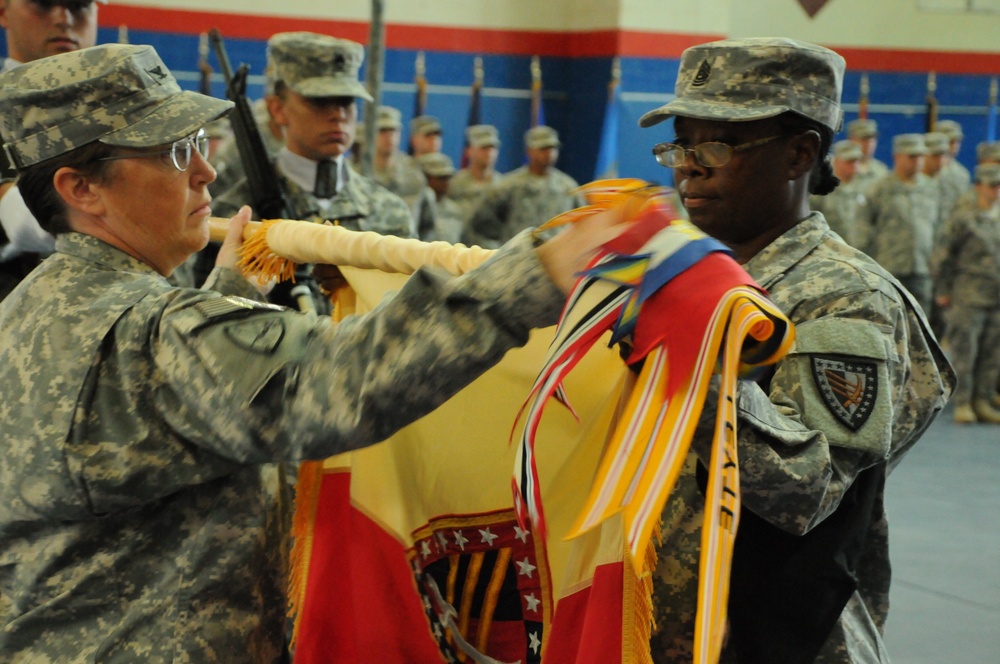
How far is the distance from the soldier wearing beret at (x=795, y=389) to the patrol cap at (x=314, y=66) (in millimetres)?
1917

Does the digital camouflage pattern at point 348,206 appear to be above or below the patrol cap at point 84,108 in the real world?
below

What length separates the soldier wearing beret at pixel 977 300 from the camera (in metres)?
9.02

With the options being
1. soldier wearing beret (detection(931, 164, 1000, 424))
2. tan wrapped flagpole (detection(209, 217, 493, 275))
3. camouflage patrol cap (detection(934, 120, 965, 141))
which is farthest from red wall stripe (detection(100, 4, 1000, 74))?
tan wrapped flagpole (detection(209, 217, 493, 275))

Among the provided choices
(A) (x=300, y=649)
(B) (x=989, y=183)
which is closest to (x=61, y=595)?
(A) (x=300, y=649)

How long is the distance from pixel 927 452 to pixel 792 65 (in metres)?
6.41

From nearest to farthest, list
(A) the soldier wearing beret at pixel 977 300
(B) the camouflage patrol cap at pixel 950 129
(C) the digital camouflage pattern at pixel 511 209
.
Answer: (A) the soldier wearing beret at pixel 977 300
(C) the digital camouflage pattern at pixel 511 209
(B) the camouflage patrol cap at pixel 950 129

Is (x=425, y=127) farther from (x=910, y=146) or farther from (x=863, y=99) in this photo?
(x=863, y=99)

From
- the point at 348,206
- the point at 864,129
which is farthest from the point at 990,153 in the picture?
the point at 348,206

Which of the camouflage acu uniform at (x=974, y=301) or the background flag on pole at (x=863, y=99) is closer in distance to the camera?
the camouflage acu uniform at (x=974, y=301)

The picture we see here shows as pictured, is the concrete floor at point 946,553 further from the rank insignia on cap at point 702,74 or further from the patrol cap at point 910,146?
the patrol cap at point 910,146

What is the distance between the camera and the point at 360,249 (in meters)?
1.93

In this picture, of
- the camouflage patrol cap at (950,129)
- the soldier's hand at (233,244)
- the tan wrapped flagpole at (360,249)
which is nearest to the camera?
the tan wrapped flagpole at (360,249)

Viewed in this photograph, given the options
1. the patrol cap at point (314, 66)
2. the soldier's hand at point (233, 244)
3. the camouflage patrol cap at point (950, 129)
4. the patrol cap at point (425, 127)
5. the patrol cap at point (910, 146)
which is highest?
the patrol cap at point (314, 66)

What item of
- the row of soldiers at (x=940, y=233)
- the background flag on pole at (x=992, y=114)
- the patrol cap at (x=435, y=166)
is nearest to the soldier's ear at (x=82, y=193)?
the row of soldiers at (x=940, y=233)
